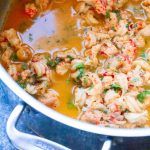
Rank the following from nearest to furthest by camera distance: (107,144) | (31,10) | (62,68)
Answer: (107,144), (62,68), (31,10)

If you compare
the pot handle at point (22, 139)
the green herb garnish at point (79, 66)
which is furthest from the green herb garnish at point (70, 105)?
the pot handle at point (22, 139)

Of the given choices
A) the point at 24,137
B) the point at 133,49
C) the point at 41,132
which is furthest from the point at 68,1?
the point at 24,137

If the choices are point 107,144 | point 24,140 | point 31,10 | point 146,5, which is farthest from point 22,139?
point 146,5

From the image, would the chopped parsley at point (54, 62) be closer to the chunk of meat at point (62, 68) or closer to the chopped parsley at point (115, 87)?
the chunk of meat at point (62, 68)

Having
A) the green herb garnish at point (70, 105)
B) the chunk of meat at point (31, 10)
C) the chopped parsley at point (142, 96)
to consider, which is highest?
the chunk of meat at point (31, 10)

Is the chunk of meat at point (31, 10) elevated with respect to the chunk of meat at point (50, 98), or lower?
elevated

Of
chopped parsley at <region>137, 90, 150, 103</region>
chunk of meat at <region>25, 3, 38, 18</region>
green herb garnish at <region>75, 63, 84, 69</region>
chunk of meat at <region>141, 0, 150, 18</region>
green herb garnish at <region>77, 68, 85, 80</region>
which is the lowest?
chopped parsley at <region>137, 90, 150, 103</region>

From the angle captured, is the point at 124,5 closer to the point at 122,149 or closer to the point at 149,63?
the point at 149,63

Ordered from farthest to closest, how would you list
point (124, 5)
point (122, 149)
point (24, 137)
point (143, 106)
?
point (124, 5)
point (143, 106)
point (122, 149)
point (24, 137)

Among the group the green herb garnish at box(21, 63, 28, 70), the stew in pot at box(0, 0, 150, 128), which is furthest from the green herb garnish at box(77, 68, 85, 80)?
the green herb garnish at box(21, 63, 28, 70)

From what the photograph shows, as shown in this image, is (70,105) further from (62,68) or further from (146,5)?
(146,5)

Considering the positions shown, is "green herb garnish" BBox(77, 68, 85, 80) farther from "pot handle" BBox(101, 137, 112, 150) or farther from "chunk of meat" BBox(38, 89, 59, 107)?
"pot handle" BBox(101, 137, 112, 150)
